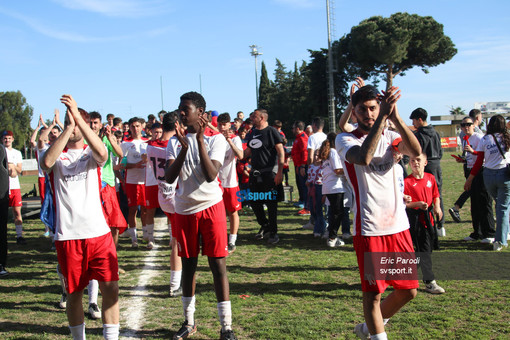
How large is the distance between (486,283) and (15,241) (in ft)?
30.4

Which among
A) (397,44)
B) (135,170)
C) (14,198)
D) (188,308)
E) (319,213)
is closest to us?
(188,308)

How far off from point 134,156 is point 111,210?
2684 mm

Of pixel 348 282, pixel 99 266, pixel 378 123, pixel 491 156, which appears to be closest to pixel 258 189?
pixel 348 282

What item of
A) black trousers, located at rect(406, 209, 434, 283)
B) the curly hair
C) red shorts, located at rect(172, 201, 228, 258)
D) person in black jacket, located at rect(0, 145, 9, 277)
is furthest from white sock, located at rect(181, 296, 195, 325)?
the curly hair

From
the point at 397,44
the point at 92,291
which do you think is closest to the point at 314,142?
the point at 92,291


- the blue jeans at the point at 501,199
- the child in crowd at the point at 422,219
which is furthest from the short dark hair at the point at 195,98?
the blue jeans at the point at 501,199

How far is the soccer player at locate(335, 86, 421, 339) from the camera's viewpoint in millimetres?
3424

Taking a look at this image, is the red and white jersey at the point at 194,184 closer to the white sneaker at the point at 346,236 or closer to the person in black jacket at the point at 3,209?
the person in black jacket at the point at 3,209

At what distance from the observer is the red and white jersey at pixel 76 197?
3.73m

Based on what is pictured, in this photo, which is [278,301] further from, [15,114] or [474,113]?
[15,114]

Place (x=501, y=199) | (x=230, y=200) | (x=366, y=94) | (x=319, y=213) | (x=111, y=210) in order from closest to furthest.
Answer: (x=366, y=94)
(x=111, y=210)
(x=501, y=199)
(x=230, y=200)
(x=319, y=213)

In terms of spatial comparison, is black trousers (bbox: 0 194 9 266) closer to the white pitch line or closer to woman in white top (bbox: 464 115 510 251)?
the white pitch line

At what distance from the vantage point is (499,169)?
7.29 meters

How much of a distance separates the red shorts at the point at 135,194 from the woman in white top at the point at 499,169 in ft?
20.4
